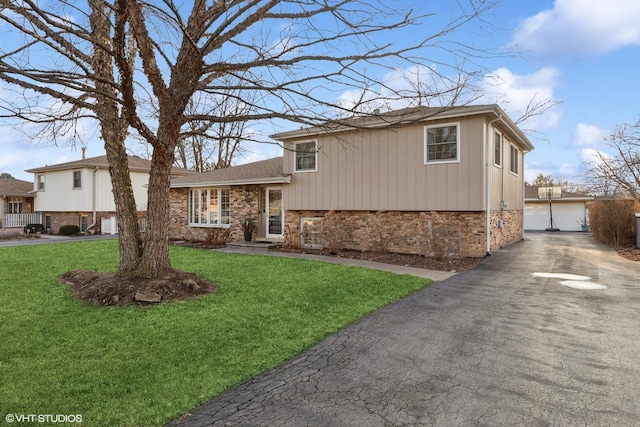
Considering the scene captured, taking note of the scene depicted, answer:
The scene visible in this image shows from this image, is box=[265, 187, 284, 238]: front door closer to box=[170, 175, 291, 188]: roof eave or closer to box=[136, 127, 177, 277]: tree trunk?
box=[170, 175, 291, 188]: roof eave

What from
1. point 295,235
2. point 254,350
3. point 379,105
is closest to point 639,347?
point 254,350

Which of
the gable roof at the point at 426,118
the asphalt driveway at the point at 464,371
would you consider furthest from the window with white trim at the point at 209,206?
the asphalt driveway at the point at 464,371

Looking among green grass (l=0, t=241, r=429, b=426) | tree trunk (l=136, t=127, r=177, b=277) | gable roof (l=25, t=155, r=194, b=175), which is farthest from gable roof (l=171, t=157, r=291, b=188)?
tree trunk (l=136, t=127, r=177, b=277)

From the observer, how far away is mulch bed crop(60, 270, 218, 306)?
604 centimetres

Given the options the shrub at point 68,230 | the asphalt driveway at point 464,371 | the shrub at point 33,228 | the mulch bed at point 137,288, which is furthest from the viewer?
the shrub at point 33,228

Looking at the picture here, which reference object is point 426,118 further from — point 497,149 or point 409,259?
point 497,149

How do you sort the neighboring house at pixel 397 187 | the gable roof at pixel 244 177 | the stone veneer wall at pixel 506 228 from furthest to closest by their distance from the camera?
1. the gable roof at pixel 244 177
2. the stone veneer wall at pixel 506 228
3. the neighboring house at pixel 397 187

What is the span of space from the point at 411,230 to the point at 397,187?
1.41 m

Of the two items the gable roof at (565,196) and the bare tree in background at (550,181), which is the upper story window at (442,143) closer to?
the gable roof at (565,196)

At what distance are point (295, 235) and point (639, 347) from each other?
1035 centimetres

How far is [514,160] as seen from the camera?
1545cm

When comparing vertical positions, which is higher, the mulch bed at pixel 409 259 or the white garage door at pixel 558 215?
the white garage door at pixel 558 215

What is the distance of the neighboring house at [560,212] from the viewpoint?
26.3 metres

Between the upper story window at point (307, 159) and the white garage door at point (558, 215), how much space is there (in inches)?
793
